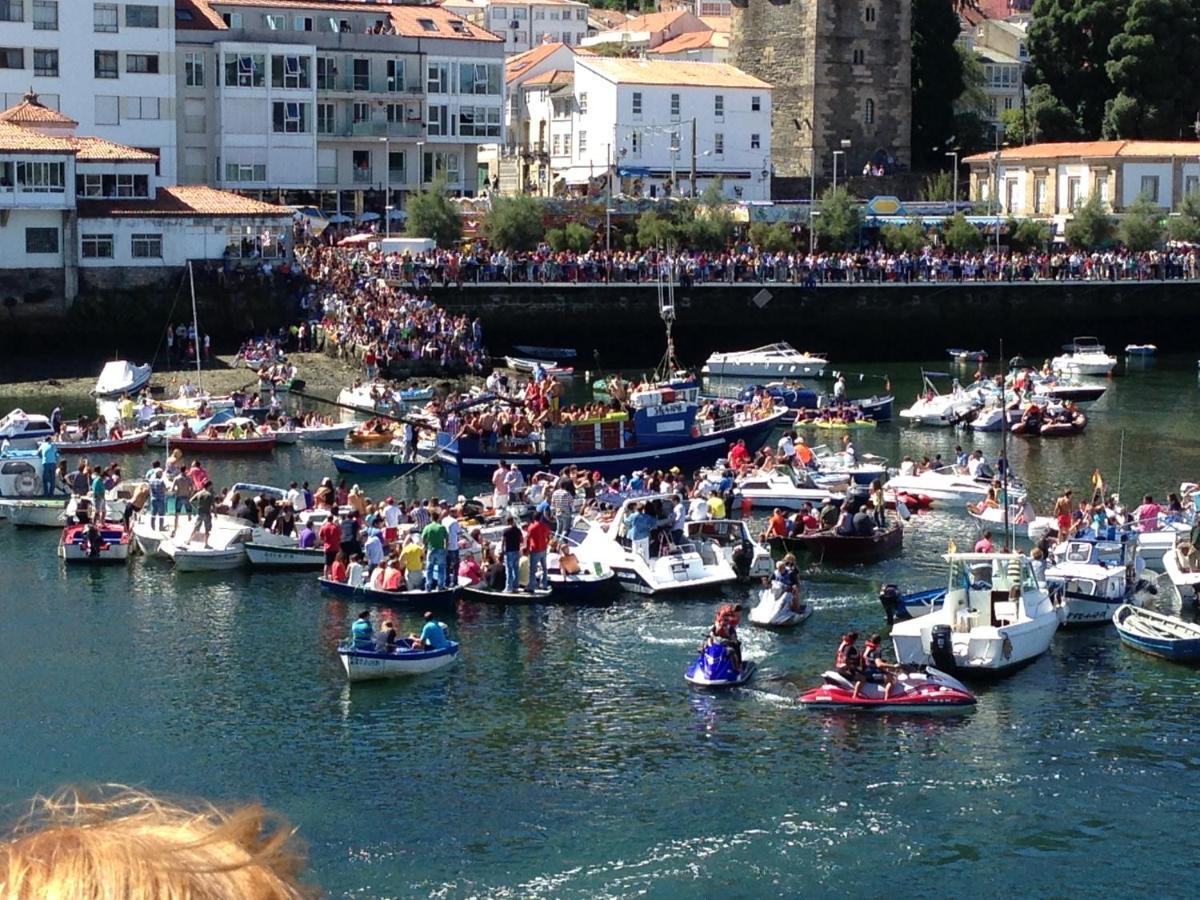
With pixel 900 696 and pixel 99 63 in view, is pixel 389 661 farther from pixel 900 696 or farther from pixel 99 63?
Answer: pixel 99 63

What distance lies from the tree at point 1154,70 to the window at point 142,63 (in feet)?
181

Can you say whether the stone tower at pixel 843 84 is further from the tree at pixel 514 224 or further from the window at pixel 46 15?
the window at pixel 46 15

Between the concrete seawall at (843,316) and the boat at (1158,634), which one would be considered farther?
the concrete seawall at (843,316)

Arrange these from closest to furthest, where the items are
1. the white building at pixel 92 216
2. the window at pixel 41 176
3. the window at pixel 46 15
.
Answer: the window at pixel 41 176 < the white building at pixel 92 216 < the window at pixel 46 15

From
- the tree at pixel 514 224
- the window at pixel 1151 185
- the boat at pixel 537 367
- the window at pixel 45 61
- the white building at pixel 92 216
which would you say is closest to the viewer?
the white building at pixel 92 216

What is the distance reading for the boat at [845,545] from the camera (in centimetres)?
3944

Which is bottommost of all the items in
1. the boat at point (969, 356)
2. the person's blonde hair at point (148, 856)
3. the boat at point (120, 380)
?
the boat at point (120, 380)

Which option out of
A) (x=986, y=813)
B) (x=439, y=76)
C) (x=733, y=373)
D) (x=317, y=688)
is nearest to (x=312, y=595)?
(x=317, y=688)

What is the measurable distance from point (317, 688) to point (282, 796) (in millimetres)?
5157

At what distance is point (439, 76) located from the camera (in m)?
96.4

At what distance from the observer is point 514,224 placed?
87.9 meters

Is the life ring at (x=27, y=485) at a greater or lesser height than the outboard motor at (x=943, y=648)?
greater

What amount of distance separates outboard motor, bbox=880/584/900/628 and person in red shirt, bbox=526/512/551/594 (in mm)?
6396

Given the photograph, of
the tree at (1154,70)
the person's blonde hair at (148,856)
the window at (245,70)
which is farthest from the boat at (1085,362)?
the person's blonde hair at (148,856)
